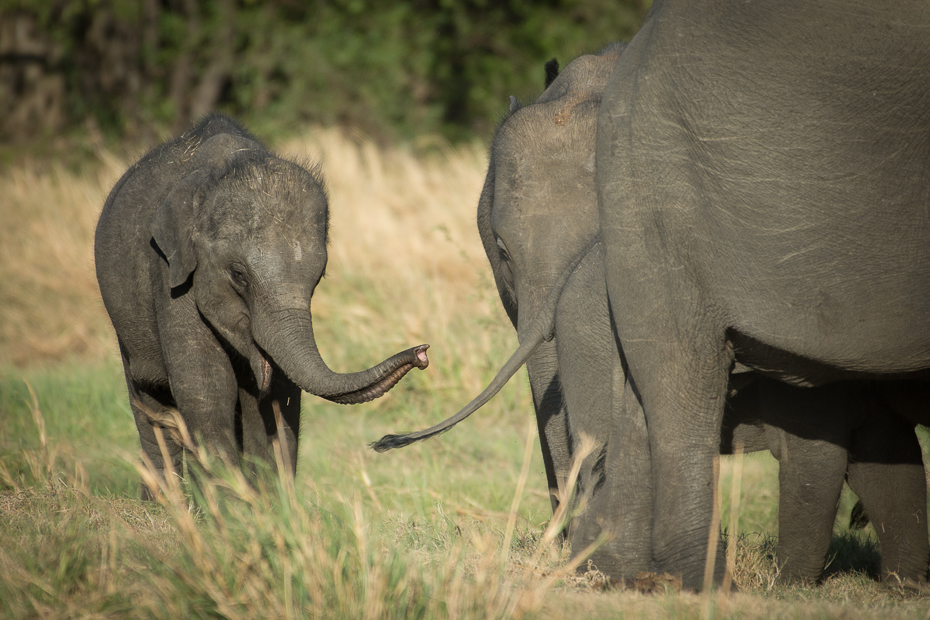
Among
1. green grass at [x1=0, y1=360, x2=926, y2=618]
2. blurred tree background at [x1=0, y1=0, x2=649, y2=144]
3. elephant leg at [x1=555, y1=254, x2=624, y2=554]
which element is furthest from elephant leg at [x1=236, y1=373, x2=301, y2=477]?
blurred tree background at [x1=0, y1=0, x2=649, y2=144]

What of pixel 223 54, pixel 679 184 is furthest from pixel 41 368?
pixel 223 54

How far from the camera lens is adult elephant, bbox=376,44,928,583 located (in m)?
3.87

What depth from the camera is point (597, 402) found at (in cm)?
397

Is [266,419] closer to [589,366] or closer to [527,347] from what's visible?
[527,347]

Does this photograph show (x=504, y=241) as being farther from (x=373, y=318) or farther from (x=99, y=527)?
(x=373, y=318)

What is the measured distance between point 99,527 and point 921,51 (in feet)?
10.3

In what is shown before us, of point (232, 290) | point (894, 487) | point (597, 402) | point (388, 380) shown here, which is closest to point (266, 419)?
point (232, 290)

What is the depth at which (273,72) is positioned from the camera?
18.6m

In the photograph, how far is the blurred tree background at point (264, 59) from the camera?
17.8 meters

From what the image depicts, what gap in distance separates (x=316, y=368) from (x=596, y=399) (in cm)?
110

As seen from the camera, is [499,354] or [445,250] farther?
[445,250]

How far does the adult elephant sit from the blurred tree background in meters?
12.7

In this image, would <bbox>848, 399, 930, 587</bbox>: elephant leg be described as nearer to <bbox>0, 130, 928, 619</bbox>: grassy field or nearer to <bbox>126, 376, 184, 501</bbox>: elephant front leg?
<bbox>0, 130, 928, 619</bbox>: grassy field

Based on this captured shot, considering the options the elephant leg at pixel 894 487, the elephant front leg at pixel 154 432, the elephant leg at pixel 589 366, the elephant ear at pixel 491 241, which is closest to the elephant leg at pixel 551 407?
the elephant leg at pixel 589 366
